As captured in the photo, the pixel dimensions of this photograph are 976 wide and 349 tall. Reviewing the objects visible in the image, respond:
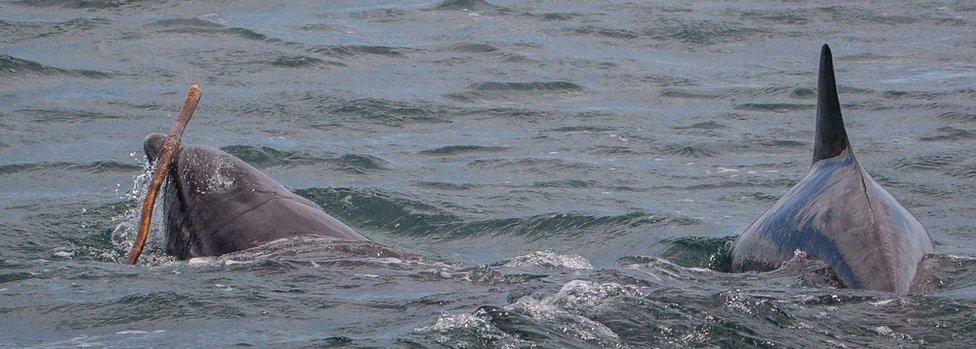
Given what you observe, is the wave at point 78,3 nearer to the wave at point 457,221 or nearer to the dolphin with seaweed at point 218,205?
the wave at point 457,221

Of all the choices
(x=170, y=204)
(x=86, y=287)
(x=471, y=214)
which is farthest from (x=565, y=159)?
(x=86, y=287)

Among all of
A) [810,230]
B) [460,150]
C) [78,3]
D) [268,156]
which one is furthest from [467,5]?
[810,230]

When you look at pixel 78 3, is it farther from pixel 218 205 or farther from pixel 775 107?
pixel 218 205

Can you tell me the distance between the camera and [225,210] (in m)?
8.68

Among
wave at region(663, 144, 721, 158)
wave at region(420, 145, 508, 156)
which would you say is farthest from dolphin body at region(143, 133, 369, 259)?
wave at region(663, 144, 721, 158)

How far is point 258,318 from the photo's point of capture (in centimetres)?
710

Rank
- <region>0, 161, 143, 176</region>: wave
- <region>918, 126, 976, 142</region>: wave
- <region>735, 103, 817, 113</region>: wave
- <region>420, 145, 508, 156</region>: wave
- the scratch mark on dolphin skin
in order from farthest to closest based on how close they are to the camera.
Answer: <region>735, 103, 817, 113</region>: wave < <region>918, 126, 976, 142</region>: wave < <region>420, 145, 508, 156</region>: wave < <region>0, 161, 143, 176</region>: wave < the scratch mark on dolphin skin

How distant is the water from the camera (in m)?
6.92

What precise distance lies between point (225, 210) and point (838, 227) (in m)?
3.39

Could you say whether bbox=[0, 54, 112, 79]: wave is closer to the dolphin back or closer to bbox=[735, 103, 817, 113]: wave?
bbox=[735, 103, 817, 113]: wave

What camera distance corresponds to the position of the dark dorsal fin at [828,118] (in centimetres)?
925

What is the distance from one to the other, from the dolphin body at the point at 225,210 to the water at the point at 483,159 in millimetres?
204

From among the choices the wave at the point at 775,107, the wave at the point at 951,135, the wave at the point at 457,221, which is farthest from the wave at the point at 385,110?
the wave at the point at 951,135

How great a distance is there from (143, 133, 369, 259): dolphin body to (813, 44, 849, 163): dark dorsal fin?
9.47 feet
